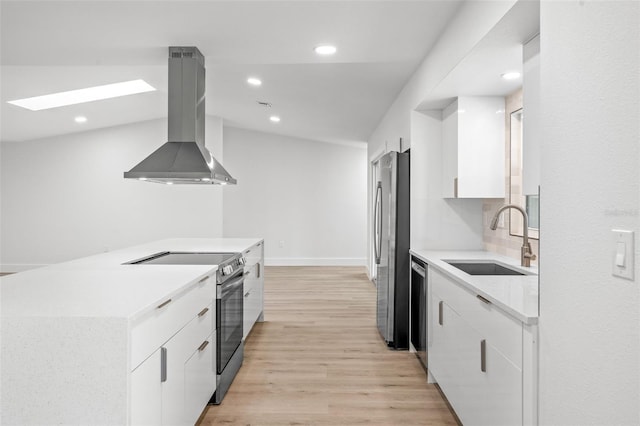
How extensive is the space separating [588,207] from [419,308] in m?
2.25

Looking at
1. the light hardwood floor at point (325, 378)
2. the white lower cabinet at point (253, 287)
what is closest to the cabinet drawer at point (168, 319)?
the light hardwood floor at point (325, 378)

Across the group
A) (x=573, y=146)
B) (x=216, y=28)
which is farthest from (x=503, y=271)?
(x=216, y=28)

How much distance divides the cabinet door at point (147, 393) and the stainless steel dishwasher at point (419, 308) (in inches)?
78.2

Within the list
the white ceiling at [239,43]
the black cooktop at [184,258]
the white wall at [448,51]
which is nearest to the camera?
the white wall at [448,51]

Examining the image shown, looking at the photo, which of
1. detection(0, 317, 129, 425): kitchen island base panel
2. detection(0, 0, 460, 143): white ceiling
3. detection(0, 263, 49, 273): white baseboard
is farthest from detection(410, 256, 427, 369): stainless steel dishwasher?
detection(0, 263, 49, 273): white baseboard

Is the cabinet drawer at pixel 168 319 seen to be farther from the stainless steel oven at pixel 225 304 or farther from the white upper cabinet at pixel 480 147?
the white upper cabinet at pixel 480 147

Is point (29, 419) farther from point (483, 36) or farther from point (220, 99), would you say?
point (220, 99)

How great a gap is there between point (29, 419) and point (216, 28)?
2345mm

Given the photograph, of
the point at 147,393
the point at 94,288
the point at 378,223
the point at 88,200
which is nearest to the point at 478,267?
the point at 378,223

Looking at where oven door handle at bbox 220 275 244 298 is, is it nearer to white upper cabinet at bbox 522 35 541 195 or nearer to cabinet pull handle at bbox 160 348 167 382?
cabinet pull handle at bbox 160 348 167 382

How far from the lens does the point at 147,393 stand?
165 cm

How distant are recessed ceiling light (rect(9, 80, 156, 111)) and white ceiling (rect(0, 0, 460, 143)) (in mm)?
329

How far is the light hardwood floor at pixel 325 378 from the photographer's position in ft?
8.32

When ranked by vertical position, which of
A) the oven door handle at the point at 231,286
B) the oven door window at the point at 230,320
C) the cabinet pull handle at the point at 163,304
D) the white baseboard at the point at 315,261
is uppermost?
the cabinet pull handle at the point at 163,304
